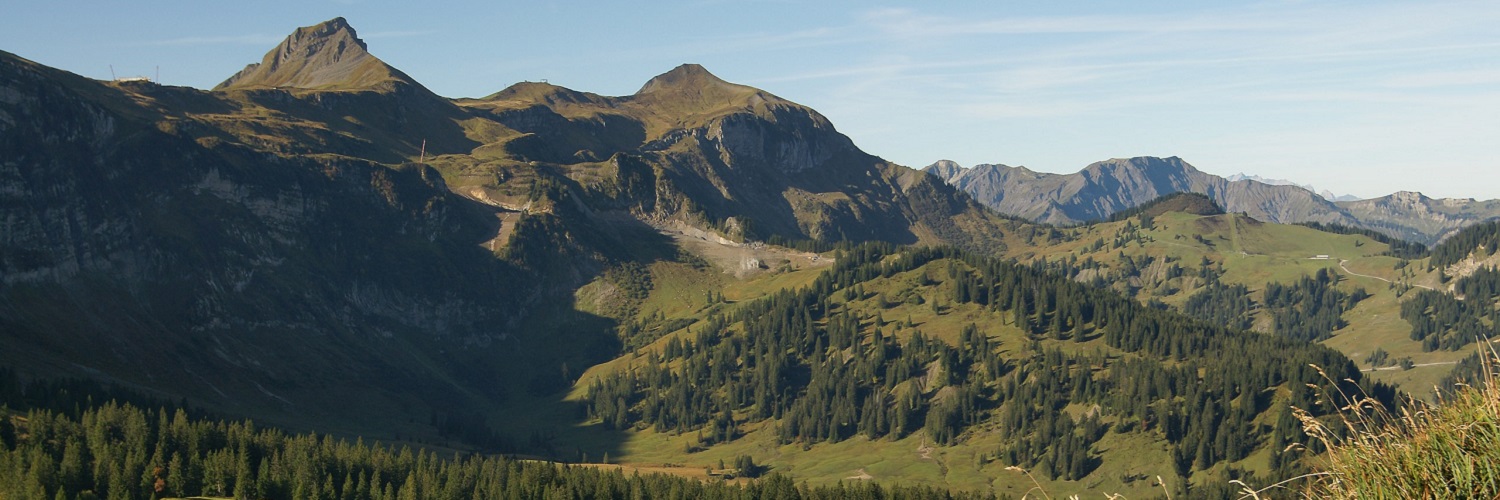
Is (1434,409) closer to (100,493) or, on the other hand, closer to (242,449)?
(100,493)

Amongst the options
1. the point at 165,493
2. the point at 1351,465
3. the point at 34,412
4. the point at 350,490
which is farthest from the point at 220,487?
the point at 1351,465

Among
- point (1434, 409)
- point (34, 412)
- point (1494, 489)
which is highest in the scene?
point (1434, 409)

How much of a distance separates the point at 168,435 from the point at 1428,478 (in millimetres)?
204717

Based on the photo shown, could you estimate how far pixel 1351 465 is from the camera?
953 inches

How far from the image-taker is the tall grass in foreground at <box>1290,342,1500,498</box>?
22.8m

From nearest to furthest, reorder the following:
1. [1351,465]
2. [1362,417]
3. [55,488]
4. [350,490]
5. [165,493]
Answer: [1362,417] < [1351,465] < [55,488] < [165,493] < [350,490]

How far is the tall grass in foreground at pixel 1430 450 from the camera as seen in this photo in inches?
897

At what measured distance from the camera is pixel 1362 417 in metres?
22.2

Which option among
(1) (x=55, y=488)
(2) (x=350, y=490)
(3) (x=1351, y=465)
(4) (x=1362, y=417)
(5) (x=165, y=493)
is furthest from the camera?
(2) (x=350, y=490)

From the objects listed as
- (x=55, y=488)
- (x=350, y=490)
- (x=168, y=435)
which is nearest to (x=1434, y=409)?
(x=55, y=488)

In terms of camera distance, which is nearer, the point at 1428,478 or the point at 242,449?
the point at 1428,478

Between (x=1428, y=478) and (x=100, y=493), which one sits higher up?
(x=1428, y=478)

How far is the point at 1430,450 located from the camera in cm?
2331

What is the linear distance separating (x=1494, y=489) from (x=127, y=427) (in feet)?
683
